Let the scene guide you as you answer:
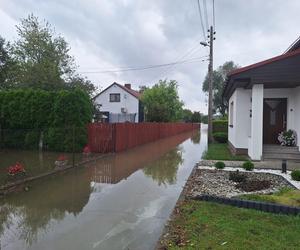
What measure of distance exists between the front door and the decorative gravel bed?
18.8 ft

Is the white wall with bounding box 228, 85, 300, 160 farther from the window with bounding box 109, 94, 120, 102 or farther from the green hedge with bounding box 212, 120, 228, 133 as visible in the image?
the window with bounding box 109, 94, 120, 102

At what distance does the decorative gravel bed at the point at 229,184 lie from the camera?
8234mm

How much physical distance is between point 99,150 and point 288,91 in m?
9.56

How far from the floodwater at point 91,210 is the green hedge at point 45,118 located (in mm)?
5675

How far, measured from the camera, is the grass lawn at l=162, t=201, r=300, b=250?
470 cm

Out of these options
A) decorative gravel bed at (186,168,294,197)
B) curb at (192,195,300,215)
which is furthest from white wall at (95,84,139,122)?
curb at (192,195,300,215)

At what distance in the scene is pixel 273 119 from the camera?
52.6ft

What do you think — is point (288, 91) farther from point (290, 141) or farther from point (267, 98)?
point (290, 141)

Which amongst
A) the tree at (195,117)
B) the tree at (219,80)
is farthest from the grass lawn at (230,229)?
the tree at (195,117)

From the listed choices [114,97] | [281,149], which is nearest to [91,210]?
[281,149]

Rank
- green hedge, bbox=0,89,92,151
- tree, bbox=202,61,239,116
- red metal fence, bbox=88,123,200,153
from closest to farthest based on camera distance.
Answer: green hedge, bbox=0,89,92,151 → red metal fence, bbox=88,123,200,153 → tree, bbox=202,61,239,116

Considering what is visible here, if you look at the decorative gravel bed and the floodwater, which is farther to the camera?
the decorative gravel bed

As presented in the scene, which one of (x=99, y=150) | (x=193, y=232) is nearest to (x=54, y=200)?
(x=193, y=232)

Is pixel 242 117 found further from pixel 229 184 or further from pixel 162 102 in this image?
pixel 162 102
